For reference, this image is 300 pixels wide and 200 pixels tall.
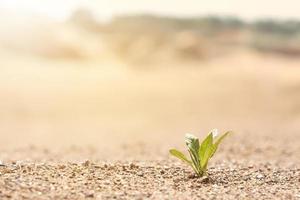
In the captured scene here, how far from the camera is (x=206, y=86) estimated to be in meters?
13.5

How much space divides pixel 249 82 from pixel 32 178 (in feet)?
32.9

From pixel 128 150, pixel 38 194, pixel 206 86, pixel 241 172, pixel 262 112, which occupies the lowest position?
pixel 38 194

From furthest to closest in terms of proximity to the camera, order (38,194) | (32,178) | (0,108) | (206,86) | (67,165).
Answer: (206,86) < (0,108) < (67,165) < (32,178) < (38,194)

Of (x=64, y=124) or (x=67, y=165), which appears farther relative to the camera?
(x=64, y=124)

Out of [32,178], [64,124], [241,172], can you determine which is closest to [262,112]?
[64,124]

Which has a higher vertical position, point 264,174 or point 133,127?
point 133,127

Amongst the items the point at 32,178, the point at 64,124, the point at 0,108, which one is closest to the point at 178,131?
the point at 64,124

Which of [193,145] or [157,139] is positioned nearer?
[193,145]

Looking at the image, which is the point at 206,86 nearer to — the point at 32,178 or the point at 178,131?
the point at 178,131

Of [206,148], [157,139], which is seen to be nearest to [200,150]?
[206,148]

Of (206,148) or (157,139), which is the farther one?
(157,139)

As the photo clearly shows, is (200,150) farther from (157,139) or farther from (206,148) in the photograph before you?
(157,139)

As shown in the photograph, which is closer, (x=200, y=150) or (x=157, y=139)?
(x=200, y=150)

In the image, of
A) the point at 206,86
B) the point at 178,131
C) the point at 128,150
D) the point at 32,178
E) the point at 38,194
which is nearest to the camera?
the point at 38,194
